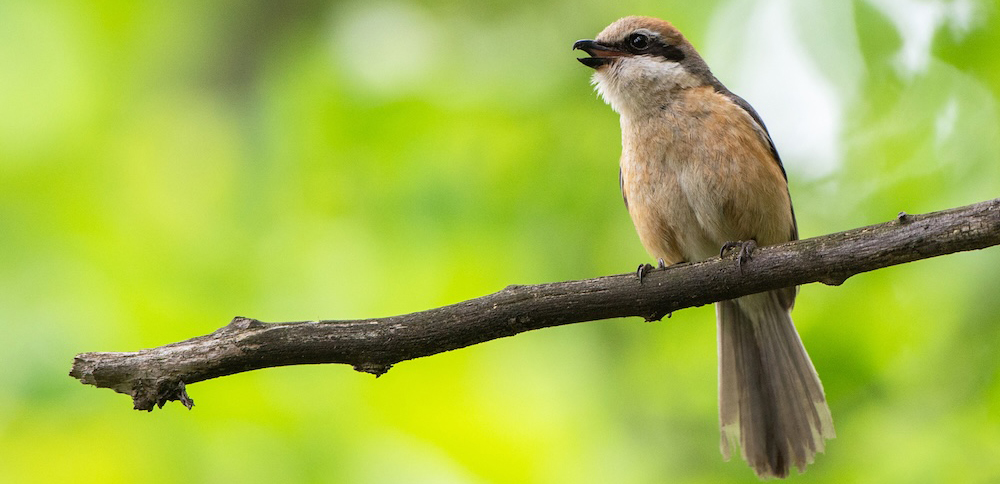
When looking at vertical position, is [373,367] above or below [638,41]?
below

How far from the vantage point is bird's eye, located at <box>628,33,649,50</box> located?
5.78 metres

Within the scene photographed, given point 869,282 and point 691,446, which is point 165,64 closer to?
point 691,446

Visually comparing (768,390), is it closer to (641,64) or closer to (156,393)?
(641,64)

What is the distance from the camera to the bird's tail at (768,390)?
17.9 ft

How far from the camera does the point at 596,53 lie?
5.76 meters

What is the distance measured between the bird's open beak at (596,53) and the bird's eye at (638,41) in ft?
0.31

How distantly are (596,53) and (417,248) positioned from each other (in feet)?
5.36

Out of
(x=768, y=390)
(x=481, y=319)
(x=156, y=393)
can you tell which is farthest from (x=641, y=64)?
(x=156, y=393)

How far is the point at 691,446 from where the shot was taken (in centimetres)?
596

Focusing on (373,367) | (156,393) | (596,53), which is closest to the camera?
(156,393)

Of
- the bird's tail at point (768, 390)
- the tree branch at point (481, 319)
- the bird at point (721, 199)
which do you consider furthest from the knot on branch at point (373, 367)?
the bird's tail at point (768, 390)

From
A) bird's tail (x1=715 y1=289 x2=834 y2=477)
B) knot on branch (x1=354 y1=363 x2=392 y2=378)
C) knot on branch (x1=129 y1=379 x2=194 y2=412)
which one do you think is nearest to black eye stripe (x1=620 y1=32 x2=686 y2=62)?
bird's tail (x1=715 y1=289 x2=834 y2=477)

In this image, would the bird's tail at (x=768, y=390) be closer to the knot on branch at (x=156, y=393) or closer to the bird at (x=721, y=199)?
the bird at (x=721, y=199)

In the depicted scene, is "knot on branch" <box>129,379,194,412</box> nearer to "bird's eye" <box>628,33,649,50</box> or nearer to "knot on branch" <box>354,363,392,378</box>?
"knot on branch" <box>354,363,392,378</box>
